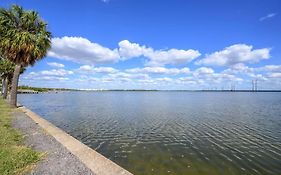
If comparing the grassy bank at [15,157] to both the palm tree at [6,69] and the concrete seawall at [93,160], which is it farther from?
the palm tree at [6,69]

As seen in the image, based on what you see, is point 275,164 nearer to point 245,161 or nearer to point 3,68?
point 245,161

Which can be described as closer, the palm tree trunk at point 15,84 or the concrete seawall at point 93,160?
the concrete seawall at point 93,160

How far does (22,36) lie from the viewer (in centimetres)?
2884

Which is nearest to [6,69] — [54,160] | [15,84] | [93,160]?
[15,84]

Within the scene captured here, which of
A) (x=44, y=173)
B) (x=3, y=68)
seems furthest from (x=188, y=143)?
(x=3, y=68)

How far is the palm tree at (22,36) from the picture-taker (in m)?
29.0

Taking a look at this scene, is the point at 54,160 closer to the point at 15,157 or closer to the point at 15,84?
the point at 15,157

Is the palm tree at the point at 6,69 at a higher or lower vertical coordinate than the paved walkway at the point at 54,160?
higher

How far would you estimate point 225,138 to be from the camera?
19562 mm

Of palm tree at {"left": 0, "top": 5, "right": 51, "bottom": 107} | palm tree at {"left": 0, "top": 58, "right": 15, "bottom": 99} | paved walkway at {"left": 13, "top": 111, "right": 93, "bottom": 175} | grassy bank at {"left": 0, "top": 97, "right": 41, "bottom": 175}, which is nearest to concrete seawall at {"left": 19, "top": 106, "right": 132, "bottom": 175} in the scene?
paved walkway at {"left": 13, "top": 111, "right": 93, "bottom": 175}

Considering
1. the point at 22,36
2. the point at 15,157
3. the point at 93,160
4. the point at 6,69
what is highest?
the point at 22,36

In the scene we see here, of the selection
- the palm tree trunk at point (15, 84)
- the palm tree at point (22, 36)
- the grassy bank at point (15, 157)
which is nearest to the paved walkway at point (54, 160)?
the grassy bank at point (15, 157)

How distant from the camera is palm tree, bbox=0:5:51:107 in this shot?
29.0 meters

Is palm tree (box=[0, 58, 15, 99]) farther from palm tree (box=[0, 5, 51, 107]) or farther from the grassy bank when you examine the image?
the grassy bank
